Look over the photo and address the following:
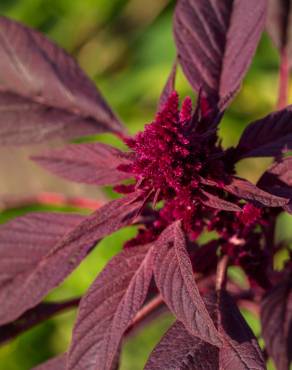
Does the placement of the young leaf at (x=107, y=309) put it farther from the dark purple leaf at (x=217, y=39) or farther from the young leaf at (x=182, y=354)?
the dark purple leaf at (x=217, y=39)

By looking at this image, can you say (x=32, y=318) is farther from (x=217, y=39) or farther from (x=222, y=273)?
(x=217, y=39)

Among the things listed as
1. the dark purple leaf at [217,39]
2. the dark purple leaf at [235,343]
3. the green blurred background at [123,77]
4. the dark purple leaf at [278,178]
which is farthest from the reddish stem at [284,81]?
the green blurred background at [123,77]

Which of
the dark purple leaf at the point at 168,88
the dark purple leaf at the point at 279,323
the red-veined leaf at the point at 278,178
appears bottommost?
the dark purple leaf at the point at 279,323

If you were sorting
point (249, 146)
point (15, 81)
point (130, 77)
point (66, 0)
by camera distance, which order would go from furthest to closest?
point (66, 0) < point (130, 77) < point (15, 81) < point (249, 146)

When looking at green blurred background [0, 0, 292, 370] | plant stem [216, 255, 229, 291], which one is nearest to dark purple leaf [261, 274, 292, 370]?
plant stem [216, 255, 229, 291]

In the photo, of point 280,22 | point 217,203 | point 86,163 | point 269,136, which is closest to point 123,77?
point 280,22

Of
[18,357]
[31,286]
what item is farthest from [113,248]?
[31,286]

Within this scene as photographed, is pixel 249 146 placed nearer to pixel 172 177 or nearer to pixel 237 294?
pixel 172 177
